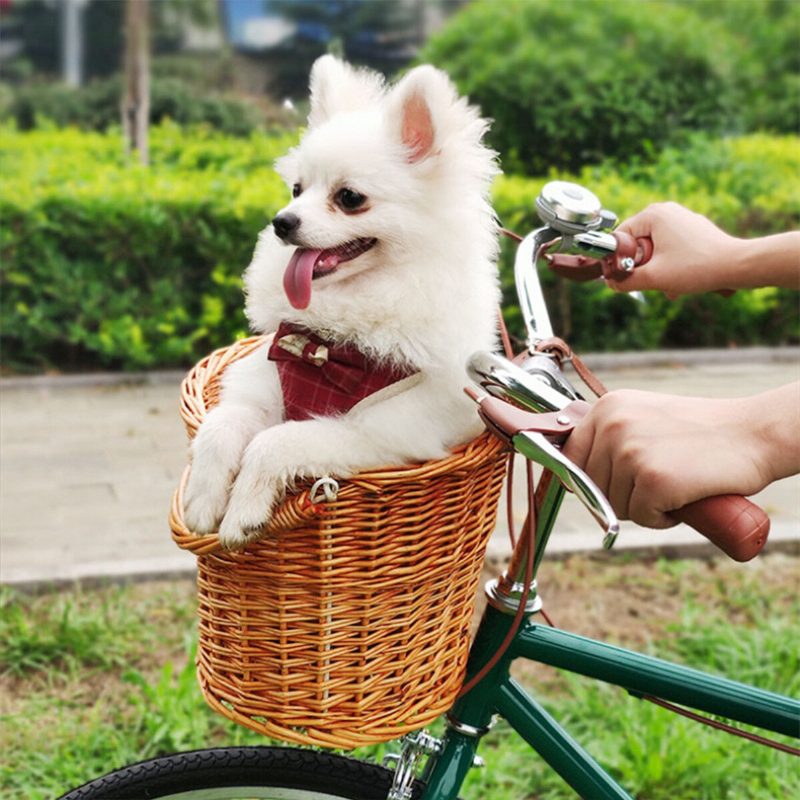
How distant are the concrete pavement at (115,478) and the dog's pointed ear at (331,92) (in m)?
2.34

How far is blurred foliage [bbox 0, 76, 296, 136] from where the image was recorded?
36.4 feet

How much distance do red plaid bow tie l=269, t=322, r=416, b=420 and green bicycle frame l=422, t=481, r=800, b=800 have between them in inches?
13.2

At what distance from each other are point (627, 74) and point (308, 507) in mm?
7458

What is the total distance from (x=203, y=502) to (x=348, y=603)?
0.28 metres

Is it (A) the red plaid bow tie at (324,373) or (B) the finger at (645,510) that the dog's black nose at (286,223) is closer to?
(A) the red plaid bow tie at (324,373)

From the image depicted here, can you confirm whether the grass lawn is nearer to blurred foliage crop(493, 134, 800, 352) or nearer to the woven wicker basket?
the woven wicker basket

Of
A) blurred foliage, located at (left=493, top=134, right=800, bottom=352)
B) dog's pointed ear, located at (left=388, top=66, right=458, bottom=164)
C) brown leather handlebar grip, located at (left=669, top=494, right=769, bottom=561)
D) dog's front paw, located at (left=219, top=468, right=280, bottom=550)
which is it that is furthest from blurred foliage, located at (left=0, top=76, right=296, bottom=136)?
brown leather handlebar grip, located at (left=669, top=494, right=769, bottom=561)

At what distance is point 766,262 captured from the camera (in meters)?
1.91

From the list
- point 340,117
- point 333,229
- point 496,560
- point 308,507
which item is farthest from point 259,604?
point 496,560

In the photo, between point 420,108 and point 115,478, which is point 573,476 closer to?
point 420,108

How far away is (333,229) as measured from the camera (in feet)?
5.75

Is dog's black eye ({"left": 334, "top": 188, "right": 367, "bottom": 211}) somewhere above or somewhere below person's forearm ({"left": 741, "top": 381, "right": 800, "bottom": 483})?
below

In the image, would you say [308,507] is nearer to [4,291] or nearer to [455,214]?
[455,214]

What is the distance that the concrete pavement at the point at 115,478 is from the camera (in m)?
4.11
